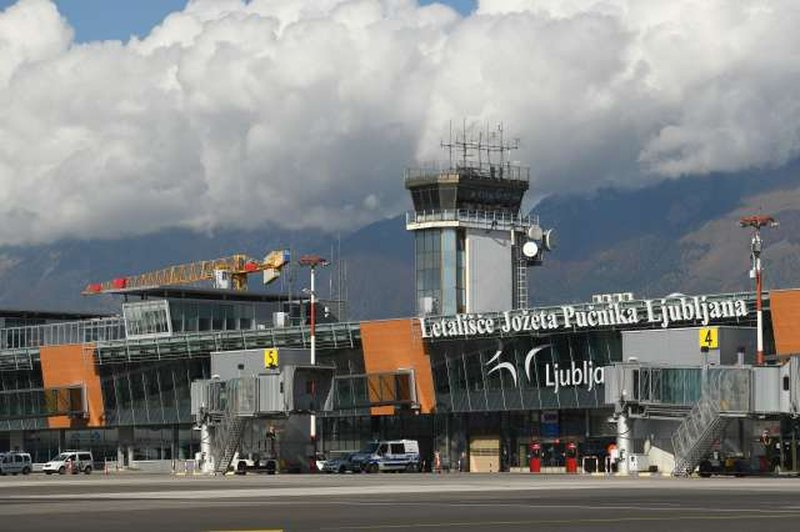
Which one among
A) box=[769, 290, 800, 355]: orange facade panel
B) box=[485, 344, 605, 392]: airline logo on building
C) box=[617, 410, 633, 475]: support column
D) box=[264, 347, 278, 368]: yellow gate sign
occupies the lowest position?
box=[617, 410, 633, 475]: support column

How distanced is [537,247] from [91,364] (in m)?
45.4

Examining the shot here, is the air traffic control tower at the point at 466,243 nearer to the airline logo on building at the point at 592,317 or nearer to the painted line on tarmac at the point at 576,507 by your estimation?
the airline logo on building at the point at 592,317

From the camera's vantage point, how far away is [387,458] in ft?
404

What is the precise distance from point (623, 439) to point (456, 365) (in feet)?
103

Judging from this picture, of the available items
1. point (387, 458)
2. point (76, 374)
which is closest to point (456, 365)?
point (387, 458)

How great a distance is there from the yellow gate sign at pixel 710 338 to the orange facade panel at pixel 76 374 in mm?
72361

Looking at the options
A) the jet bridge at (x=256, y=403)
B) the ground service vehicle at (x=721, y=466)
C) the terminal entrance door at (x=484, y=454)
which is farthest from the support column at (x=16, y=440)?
the ground service vehicle at (x=721, y=466)

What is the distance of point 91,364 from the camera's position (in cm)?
16338

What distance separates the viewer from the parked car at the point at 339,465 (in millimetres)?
123000

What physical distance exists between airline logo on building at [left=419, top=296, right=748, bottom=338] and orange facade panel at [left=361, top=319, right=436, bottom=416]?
87.4 inches

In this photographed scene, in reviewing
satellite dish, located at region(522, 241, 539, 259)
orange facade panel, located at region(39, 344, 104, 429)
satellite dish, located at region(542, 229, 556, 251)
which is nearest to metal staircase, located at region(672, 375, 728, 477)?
satellite dish, located at region(522, 241, 539, 259)

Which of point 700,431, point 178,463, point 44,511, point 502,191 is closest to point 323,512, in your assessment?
point 44,511

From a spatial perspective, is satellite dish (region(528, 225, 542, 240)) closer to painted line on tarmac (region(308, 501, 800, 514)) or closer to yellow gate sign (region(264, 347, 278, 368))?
yellow gate sign (region(264, 347, 278, 368))

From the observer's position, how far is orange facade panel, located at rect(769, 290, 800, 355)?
113 m
